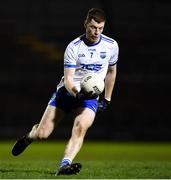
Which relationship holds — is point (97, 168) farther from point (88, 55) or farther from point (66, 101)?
point (88, 55)

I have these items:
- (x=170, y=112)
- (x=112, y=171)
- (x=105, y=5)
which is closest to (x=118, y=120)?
(x=170, y=112)

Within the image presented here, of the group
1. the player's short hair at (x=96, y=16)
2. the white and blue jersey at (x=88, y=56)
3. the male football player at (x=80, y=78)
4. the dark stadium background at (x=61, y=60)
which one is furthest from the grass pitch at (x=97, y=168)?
the dark stadium background at (x=61, y=60)

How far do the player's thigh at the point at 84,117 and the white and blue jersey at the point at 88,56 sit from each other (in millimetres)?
176

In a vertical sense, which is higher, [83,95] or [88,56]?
[88,56]

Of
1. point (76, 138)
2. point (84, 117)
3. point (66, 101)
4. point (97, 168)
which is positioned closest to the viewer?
point (76, 138)

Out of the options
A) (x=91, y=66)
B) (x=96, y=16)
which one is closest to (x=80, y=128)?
(x=91, y=66)

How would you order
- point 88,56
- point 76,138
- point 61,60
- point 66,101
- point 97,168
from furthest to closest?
1. point 61,60
2. point 97,168
3. point 66,101
4. point 88,56
5. point 76,138

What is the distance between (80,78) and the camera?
931cm

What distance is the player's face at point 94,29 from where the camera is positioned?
352 inches

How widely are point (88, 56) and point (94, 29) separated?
1.28 feet

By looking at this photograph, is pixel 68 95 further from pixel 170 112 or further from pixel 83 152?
pixel 170 112

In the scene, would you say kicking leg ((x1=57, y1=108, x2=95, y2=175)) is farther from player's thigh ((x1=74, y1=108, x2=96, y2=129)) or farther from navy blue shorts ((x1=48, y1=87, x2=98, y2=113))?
navy blue shorts ((x1=48, y1=87, x2=98, y2=113))

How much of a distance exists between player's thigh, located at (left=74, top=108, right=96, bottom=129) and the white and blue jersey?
0.18m

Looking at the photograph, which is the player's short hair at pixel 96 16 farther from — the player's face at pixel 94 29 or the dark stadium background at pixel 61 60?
the dark stadium background at pixel 61 60
